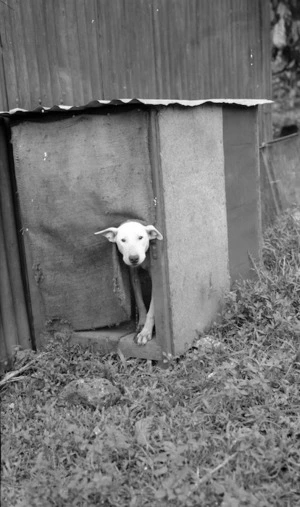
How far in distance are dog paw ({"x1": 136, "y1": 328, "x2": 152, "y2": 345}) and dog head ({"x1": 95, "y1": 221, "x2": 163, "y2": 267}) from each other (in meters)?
0.62

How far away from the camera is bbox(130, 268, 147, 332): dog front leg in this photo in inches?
185

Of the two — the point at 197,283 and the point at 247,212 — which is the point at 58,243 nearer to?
the point at 197,283

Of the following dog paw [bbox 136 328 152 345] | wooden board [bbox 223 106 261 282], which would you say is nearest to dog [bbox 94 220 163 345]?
dog paw [bbox 136 328 152 345]

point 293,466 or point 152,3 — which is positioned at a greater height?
point 152,3

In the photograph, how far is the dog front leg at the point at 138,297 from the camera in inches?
185

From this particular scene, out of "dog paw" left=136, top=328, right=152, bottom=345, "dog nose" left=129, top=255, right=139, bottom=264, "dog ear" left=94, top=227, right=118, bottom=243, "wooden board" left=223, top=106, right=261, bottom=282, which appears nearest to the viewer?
"dog nose" left=129, top=255, right=139, bottom=264

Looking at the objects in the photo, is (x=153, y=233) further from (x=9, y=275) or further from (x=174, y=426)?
(x=174, y=426)

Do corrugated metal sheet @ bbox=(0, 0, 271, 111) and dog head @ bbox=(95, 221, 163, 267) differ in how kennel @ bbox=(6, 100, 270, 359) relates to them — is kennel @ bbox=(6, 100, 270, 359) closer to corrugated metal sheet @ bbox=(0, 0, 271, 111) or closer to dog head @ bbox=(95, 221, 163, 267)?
dog head @ bbox=(95, 221, 163, 267)

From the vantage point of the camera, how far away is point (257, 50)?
320 inches

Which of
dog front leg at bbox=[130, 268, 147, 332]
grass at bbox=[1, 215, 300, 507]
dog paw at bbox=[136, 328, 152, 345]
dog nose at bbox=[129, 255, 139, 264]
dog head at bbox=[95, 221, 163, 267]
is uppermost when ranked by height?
dog head at bbox=[95, 221, 163, 267]

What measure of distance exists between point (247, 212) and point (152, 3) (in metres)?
2.44

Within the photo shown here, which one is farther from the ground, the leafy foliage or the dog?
the leafy foliage

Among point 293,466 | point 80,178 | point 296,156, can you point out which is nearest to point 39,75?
point 80,178

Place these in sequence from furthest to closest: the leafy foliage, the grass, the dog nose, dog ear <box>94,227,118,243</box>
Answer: the leafy foliage → dog ear <box>94,227,118,243</box> → the dog nose → the grass
